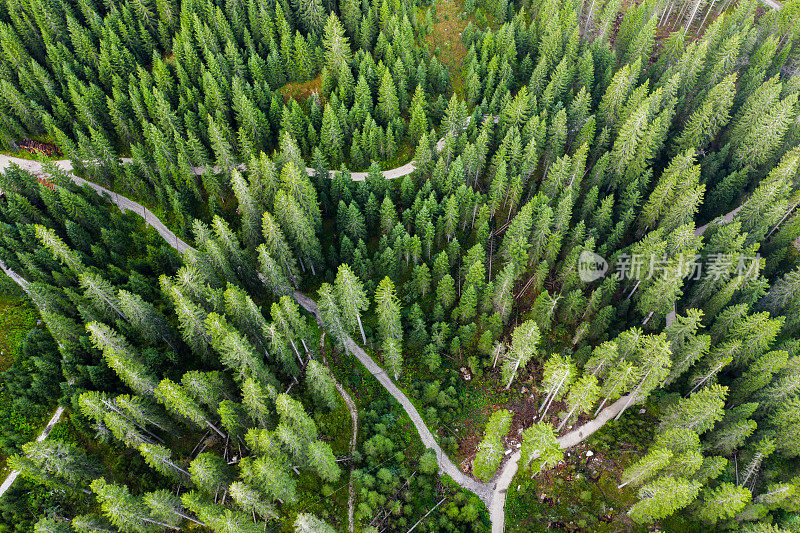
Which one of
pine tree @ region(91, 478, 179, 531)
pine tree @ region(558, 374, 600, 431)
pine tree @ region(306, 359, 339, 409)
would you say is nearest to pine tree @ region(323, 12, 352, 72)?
pine tree @ region(306, 359, 339, 409)

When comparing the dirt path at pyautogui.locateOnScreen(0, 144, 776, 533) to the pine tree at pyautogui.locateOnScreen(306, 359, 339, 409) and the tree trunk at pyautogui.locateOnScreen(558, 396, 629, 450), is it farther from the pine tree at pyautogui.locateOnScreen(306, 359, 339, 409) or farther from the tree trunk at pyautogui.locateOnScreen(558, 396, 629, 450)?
the pine tree at pyautogui.locateOnScreen(306, 359, 339, 409)

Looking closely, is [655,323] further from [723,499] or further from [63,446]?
[63,446]

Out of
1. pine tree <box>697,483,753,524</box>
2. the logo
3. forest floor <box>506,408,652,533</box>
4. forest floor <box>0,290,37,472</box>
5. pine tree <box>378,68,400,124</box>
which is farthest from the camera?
pine tree <box>378,68,400,124</box>

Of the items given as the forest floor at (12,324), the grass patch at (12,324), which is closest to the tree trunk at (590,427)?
the forest floor at (12,324)

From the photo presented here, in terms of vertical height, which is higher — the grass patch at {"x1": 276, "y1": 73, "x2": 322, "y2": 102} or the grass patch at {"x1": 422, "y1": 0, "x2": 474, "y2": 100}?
the grass patch at {"x1": 422, "y1": 0, "x2": 474, "y2": 100}

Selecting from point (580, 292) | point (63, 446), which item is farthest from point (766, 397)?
point (63, 446)

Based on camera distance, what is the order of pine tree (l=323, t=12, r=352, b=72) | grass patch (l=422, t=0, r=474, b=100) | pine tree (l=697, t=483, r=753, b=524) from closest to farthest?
pine tree (l=697, t=483, r=753, b=524) → pine tree (l=323, t=12, r=352, b=72) → grass patch (l=422, t=0, r=474, b=100)

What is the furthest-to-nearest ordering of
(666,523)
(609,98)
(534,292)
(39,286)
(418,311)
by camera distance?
(609,98) < (534,292) < (418,311) < (39,286) < (666,523)
